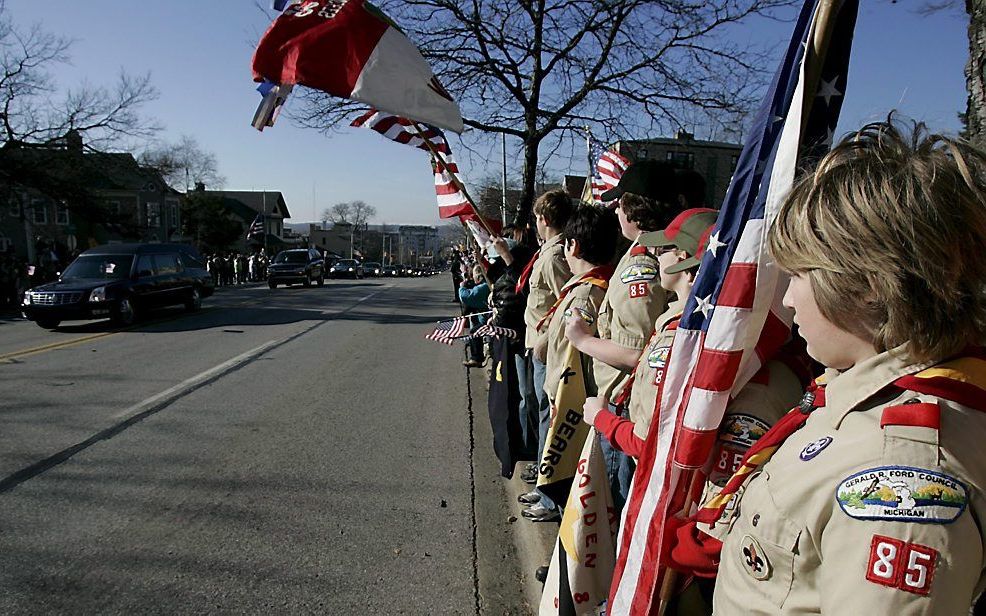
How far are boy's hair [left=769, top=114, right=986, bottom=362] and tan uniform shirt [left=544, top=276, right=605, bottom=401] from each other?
214 centimetres

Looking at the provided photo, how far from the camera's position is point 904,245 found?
1.13 meters

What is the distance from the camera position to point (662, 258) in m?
2.52

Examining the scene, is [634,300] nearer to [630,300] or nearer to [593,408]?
[630,300]

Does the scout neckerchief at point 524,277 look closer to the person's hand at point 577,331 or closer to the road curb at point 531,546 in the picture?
the road curb at point 531,546

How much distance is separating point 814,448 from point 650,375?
42.3 inches

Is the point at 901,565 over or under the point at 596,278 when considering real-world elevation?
under

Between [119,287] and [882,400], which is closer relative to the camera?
[882,400]

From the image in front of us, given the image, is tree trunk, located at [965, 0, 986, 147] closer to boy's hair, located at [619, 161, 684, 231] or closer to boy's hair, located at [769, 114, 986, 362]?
boy's hair, located at [619, 161, 684, 231]

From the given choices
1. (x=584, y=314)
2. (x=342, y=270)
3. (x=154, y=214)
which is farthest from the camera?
(x=342, y=270)

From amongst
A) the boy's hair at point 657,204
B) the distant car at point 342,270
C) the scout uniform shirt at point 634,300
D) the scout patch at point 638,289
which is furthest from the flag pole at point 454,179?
the distant car at point 342,270

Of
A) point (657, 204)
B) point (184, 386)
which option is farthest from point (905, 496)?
point (184, 386)

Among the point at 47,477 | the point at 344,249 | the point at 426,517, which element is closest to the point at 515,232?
the point at 426,517

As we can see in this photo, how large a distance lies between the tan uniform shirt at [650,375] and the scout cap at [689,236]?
0.55 ft

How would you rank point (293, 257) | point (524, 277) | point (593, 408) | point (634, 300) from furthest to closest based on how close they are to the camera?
1. point (293, 257)
2. point (524, 277)
3. point (634, 300)
4. point (593, 408)
